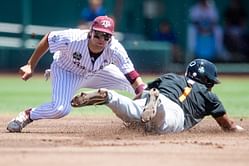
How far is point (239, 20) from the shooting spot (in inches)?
907

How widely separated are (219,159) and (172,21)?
17598 mm

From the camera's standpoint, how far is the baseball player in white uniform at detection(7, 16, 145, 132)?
8836mm

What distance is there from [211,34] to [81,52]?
13847 millimetres

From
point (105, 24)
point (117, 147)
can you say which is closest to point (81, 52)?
point (105, 24)

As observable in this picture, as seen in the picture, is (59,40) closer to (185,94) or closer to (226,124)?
(185,94)

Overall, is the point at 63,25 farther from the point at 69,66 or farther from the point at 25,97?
the point at 69,66

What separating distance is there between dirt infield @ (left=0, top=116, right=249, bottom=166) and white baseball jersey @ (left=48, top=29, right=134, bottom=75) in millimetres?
709

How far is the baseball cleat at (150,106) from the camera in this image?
316 inches

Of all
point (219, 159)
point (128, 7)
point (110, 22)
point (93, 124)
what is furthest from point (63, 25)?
point (219, 159)

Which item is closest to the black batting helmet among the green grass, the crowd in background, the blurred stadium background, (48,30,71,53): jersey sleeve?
(48,30,71,53): jersey sleeve

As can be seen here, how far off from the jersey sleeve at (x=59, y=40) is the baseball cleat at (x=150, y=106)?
4.03 feet

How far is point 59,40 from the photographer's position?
29.2 ft

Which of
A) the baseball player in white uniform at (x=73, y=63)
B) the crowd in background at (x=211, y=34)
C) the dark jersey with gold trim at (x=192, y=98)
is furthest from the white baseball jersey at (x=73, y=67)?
the crowd in background at (x=211, y=34)

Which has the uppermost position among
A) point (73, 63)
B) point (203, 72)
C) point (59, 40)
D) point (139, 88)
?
point (59, 40)
